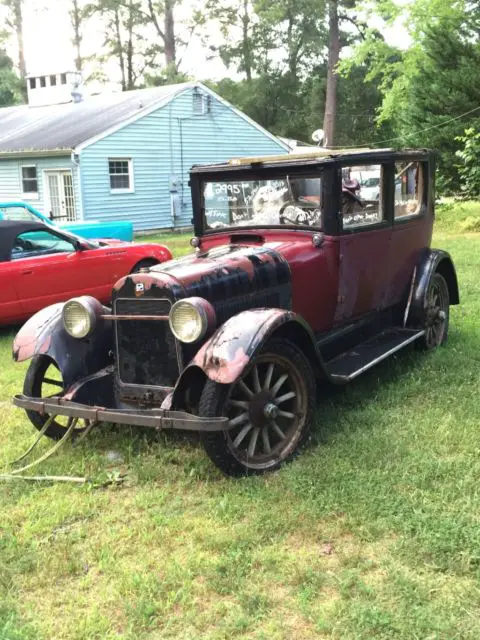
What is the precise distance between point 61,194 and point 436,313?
618 inches

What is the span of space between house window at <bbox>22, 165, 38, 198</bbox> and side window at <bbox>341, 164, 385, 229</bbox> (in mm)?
16633

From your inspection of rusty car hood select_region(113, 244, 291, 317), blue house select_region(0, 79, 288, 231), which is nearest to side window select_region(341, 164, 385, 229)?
rusty car hood select_region(113, 244, 291, 317)

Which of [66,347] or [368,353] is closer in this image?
[66,347]

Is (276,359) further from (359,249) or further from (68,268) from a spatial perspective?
(68,268)

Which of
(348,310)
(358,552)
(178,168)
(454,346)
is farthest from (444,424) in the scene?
(178,168)

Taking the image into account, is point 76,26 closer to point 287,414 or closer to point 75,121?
point 75,121

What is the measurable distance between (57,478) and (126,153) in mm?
16994

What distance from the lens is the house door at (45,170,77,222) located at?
1931 cm

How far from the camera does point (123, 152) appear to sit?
19.6 metres

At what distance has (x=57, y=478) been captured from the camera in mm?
3889

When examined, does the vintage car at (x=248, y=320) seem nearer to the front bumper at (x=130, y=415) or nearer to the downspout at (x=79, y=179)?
the front bumper at (x=130, y=415)

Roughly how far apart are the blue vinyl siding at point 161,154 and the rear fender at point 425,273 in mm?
14159

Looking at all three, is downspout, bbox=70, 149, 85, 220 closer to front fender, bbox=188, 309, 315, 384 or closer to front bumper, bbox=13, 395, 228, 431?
front bumper, bbox=13, 395, 228, 431

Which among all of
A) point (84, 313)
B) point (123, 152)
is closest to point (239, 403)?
point (84, 313)
